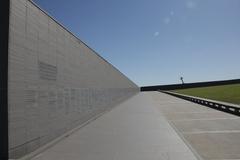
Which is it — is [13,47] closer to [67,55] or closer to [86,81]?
[67,55]

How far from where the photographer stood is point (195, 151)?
387 inches

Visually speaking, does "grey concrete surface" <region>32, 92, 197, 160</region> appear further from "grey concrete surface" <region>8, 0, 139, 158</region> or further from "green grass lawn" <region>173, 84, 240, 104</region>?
"green grass lawn" <region>173, 84, 240, 104</region>

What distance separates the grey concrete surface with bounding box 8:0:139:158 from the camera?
853 centimetres

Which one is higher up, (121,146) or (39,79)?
(39,79)

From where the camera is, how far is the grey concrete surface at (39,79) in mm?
8531

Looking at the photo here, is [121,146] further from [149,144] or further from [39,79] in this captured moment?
[39,79]

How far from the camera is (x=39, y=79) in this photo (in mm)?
10445

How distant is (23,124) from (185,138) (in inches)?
232

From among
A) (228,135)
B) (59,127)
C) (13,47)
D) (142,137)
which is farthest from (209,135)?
(13,47)
